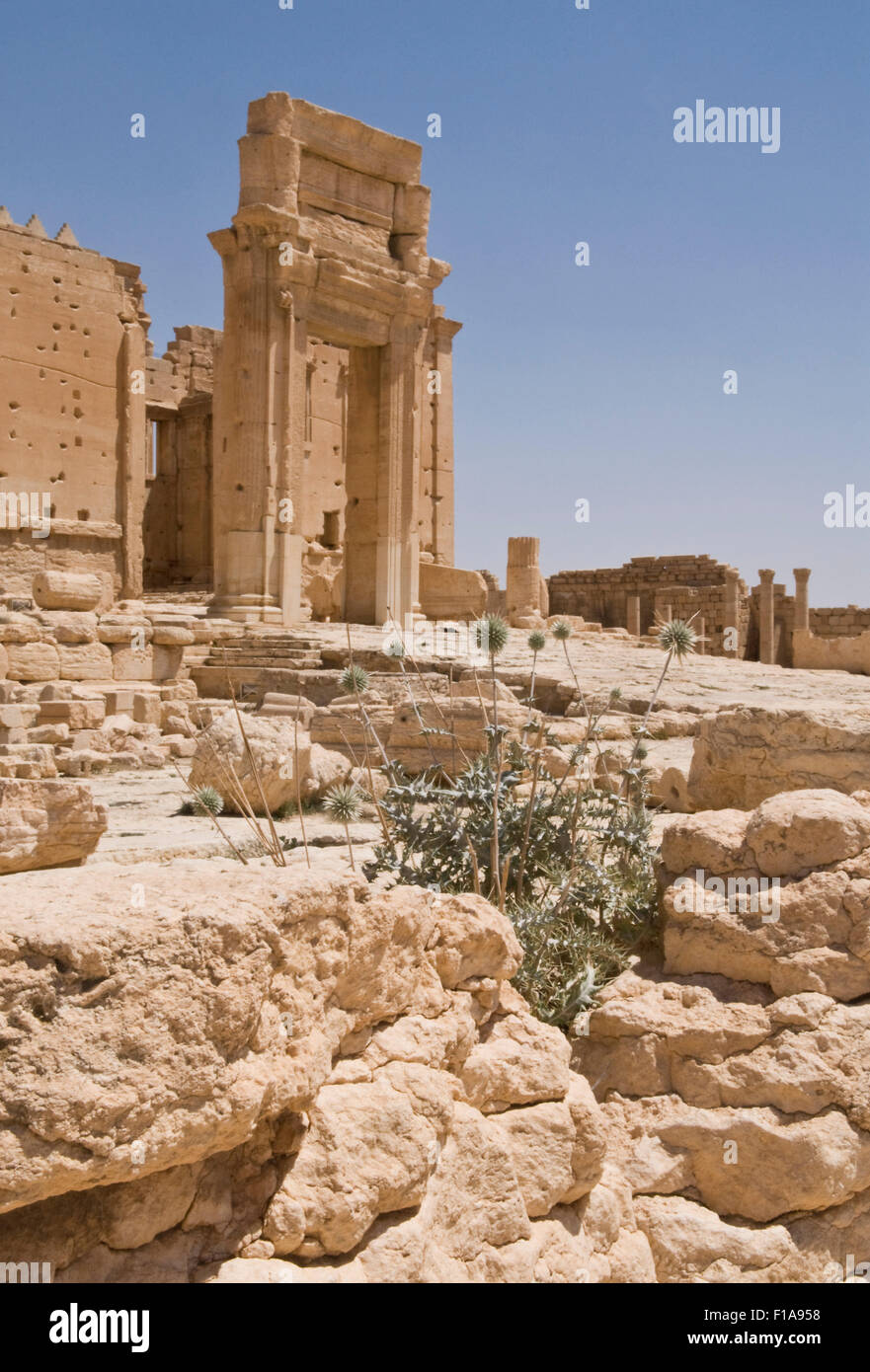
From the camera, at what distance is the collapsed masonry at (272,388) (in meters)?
16.5

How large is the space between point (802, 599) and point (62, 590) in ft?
79.0

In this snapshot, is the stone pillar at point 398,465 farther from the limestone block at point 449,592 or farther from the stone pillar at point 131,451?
the stone pillar at point 131,451

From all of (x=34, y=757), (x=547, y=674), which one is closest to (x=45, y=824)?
(x=34, y=757)

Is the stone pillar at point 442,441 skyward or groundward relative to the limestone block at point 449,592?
skyward

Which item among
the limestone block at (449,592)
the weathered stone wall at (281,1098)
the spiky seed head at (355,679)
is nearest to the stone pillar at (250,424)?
the limestone block at (449,592)

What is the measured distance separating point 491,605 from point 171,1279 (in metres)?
26.9

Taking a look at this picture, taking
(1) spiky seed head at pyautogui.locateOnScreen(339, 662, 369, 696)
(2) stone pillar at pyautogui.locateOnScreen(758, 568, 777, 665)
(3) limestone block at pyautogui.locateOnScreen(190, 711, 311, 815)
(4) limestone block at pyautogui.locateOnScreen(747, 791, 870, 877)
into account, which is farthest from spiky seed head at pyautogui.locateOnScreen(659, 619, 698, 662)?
(2) stone pillar at pyautogui.locateOnScreen(758, 568, 777, 665)

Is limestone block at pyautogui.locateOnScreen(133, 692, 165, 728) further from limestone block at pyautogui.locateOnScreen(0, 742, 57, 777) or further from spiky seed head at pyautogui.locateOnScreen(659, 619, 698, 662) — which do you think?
spiky seed head at pyautogui.locateOnScreen(659, 619, 698, 662)

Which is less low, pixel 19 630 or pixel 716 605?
pixel 716 605

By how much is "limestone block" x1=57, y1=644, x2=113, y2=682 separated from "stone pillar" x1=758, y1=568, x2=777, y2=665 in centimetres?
2257

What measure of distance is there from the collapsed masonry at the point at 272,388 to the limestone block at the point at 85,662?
4.49 metres

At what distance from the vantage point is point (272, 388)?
54.3ft

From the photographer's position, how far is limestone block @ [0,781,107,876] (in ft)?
16.1

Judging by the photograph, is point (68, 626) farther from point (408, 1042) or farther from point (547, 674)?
point (408, 1042)
